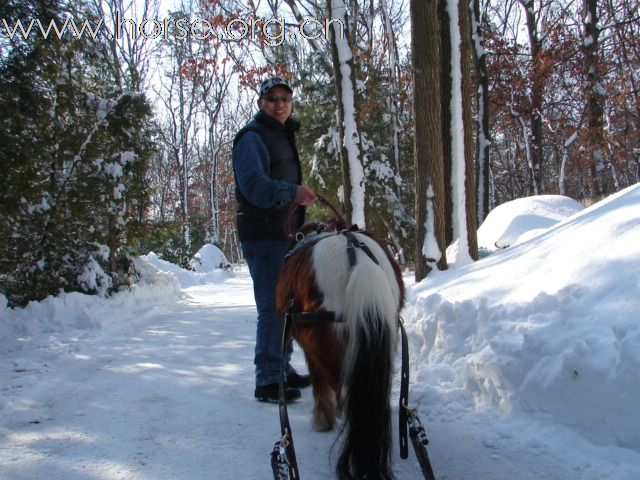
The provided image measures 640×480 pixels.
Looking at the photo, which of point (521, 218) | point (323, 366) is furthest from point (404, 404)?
point (521, 218)

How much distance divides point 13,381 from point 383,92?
1483 centimetres

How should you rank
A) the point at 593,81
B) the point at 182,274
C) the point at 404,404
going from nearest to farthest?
1. the point at 404,404
2. the point at 182,274
3. the point at 593,81

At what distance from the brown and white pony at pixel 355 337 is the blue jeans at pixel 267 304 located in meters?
1.02

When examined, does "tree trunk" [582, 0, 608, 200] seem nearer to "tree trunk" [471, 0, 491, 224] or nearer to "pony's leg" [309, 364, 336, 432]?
"tree trunk" [471, 0, 491, 224]

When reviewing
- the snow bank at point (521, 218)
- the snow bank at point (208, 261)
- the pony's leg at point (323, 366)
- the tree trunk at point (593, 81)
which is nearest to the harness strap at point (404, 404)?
the pony's leg at point (323, 366)

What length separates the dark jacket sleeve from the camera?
123 inches

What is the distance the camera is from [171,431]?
299 centimetres

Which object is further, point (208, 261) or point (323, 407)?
point (208, 261)

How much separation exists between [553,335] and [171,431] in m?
2.39

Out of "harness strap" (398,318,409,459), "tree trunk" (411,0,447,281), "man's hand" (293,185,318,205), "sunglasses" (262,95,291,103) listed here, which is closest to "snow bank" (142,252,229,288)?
"tree trunk" (411,0,447,281)

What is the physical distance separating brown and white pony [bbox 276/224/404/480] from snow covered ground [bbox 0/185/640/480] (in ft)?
1.46

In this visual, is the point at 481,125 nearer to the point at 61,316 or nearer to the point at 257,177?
the point at 61,316

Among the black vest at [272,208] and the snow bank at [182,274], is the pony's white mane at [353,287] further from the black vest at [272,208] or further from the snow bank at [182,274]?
the snow bank at [182,274]

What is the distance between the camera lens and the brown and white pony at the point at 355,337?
2.08 meters
